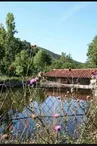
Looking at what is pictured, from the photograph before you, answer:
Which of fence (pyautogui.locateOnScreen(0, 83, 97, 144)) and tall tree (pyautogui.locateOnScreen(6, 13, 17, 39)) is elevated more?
tall tree (pyautogui.locateOnScreen(6, 13, 17, 39))

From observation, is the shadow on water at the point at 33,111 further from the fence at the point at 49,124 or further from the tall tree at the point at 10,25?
the tall tree at the point at 10,25

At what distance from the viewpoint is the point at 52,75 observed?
1569 inches

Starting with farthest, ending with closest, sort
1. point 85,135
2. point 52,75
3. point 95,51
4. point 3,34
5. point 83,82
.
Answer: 1. point 95,51
2. point 3,34
3. point 52,75
4. point 83,82
5. point 85,135

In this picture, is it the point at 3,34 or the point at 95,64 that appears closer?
the point at 3,34

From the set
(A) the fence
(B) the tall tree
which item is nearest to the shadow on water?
(A) the fence

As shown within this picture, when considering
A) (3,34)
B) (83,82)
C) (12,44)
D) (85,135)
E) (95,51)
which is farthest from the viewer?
(12,44)

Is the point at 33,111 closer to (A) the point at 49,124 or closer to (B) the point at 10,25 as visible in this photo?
(A) the point at 49,124

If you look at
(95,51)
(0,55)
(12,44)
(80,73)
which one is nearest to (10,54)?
(12,44)

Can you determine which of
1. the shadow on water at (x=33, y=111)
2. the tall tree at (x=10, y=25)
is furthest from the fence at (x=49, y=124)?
the tall tree at (x=10, y=25)

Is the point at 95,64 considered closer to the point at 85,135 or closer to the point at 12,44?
the point at 12,44

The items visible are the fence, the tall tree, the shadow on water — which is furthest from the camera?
the tall tree

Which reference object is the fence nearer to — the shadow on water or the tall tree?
the shadow on water

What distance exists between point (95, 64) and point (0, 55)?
21.2 metres

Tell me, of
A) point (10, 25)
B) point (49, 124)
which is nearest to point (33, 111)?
point (49, 124)
